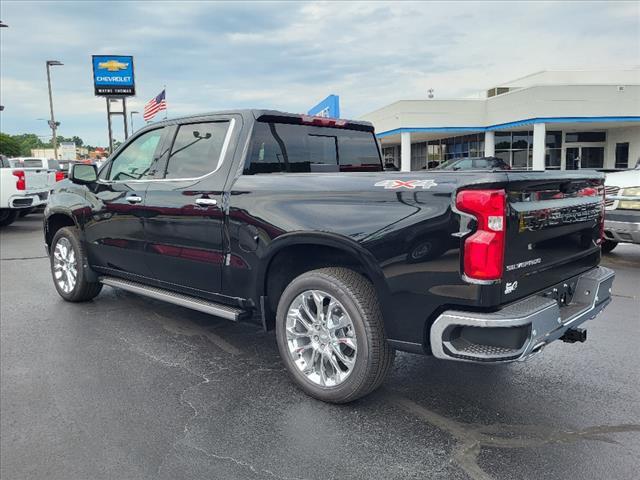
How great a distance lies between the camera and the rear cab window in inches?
167

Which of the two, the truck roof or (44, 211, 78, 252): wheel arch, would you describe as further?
(44, 211, 78, 252): wheel arch

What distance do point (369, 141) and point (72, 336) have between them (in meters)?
3.30

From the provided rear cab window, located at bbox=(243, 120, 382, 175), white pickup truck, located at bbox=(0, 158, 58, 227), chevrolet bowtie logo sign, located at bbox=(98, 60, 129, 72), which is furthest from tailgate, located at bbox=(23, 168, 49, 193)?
chevrolet bowtie logo sign, located at bbox=(98, 60, 129, 72)

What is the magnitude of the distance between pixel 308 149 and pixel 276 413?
221 centimetres

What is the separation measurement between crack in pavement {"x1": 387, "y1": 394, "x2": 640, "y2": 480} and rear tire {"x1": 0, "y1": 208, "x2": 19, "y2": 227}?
13.4m

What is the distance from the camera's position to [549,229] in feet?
10.6

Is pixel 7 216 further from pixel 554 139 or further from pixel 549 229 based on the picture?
pixel 554 139

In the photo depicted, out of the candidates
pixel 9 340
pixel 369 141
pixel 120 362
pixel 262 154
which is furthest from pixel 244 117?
pixel 9 340

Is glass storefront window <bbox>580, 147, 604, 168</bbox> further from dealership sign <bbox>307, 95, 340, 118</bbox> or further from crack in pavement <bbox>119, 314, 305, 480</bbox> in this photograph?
crack in pavement <bbox>119, 314, 305, 480</bbox>

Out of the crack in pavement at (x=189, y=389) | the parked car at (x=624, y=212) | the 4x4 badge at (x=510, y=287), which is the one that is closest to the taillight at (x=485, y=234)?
the 4x4 badge at (x=510, y=287)

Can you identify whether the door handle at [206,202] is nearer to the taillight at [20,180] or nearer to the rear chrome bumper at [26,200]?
the rear chrome bumper at [26,200]

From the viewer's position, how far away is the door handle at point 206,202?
412cm

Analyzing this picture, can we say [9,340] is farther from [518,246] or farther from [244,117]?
[518,246]

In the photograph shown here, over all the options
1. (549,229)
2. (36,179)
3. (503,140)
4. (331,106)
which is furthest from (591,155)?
(549,229)
